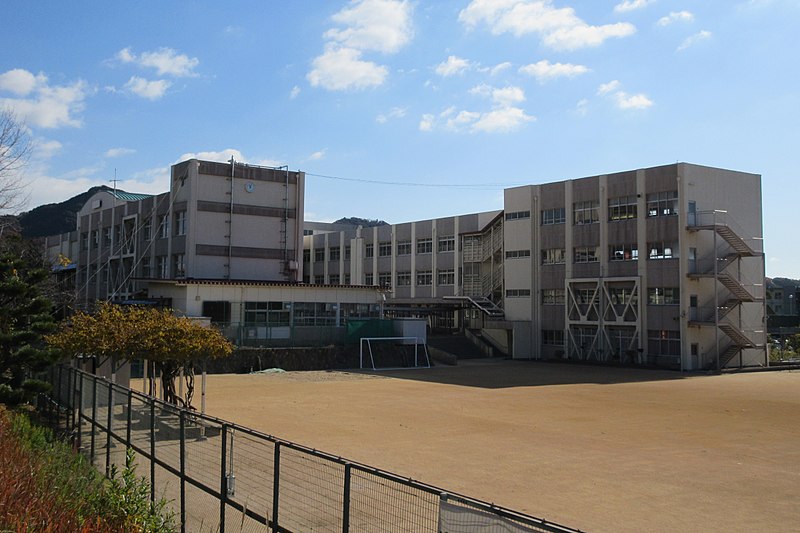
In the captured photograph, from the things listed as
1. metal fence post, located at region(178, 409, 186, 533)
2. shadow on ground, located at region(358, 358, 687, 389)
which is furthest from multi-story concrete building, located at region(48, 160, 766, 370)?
metal fence post, located at region(178, 409, 186, 533)

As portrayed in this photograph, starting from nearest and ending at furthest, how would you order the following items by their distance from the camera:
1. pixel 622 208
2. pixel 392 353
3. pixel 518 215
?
pixel 392 353
pixel 622 208
pixel 518 215

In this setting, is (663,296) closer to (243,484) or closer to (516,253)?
(516,253)

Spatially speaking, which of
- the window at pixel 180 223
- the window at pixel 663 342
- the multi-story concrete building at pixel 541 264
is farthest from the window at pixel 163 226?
the window at pixel 663 342

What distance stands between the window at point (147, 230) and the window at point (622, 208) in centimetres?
3437

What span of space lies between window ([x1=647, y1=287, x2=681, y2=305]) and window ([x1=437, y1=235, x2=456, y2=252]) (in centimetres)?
2212

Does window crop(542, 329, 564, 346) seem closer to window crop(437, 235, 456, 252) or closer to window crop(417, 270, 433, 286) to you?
window crop(437, 235, 456, 252)

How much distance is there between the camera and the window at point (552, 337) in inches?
2069

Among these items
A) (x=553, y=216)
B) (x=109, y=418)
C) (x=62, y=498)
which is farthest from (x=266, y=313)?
(x=62, y=498)

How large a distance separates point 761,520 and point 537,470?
4.48 m

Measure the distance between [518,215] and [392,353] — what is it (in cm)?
1622

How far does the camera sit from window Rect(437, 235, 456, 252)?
2584 inches

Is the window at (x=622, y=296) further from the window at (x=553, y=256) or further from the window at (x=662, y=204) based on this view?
the window at (x=662, y=204)

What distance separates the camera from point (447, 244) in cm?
6638

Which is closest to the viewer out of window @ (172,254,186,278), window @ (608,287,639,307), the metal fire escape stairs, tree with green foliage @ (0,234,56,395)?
tree with green foliage @ (0,234,56,395)
